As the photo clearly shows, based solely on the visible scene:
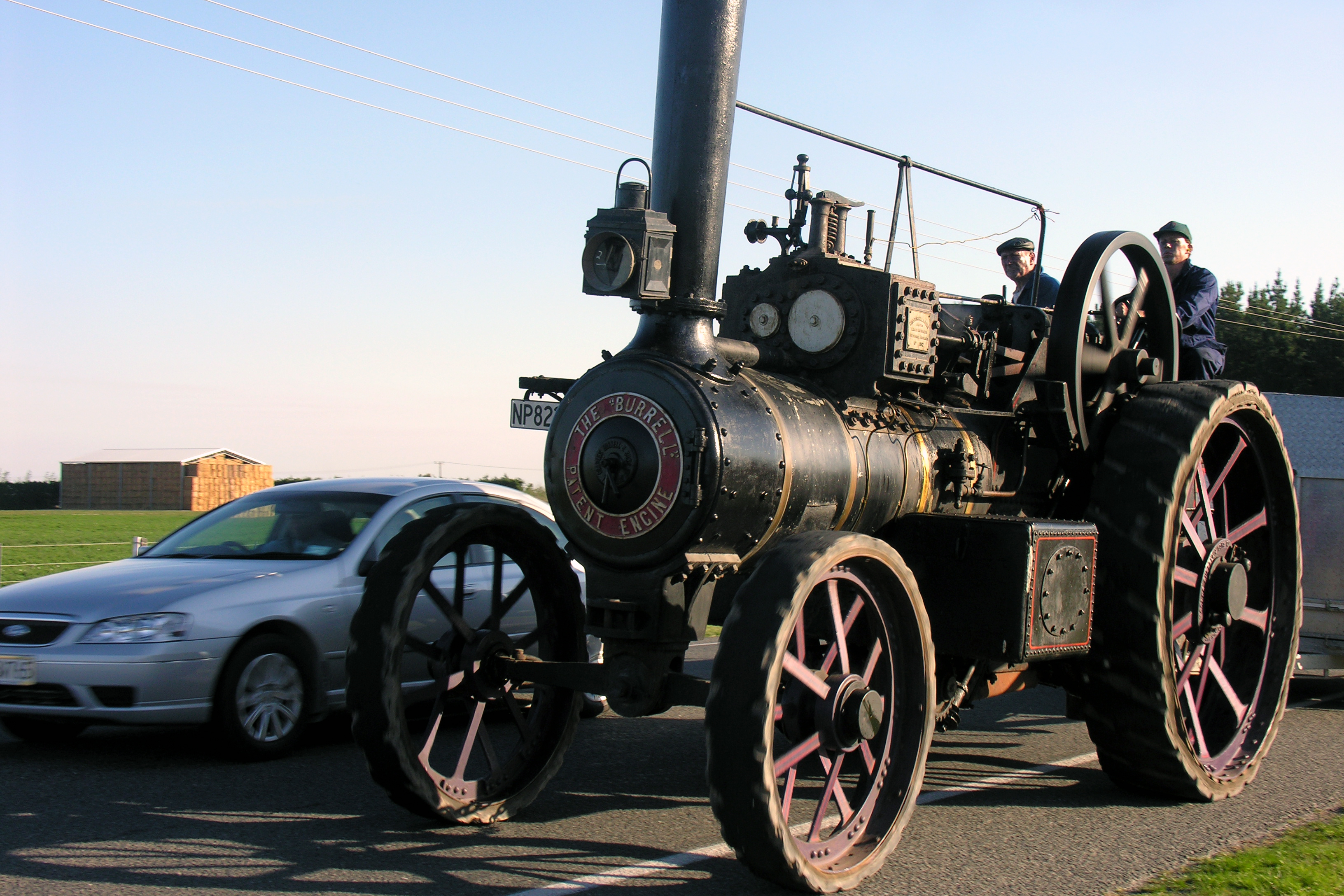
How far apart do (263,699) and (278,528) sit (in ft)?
4.17

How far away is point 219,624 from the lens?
6.52m

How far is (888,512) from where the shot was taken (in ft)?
18.9

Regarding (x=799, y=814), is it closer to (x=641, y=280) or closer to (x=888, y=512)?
(x=888, y=512)

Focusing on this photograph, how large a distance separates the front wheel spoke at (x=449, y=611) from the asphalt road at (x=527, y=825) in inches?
31.0

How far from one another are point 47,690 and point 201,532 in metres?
1.70

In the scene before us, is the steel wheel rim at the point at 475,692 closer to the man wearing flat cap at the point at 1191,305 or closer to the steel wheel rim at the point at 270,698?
the steel wheel rim at the point at 270,698

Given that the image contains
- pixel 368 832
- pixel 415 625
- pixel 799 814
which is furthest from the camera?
pixel 415 625

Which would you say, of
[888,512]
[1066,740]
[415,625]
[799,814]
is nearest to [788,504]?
[888,512]

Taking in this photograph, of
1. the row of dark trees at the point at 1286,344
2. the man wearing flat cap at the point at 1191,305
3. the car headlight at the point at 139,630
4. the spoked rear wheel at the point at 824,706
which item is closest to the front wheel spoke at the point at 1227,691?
the man wearing flat cap at the point at 1191,305

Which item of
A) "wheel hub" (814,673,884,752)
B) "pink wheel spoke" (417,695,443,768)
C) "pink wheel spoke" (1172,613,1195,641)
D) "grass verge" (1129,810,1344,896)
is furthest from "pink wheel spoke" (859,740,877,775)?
"pink wheel spoke" (1172,613,1195,641)

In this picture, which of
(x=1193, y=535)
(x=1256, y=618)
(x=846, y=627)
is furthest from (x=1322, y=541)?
(x=846, y=627)

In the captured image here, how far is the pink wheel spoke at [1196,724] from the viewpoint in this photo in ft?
20.4

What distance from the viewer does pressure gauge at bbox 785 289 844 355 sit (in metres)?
5.79

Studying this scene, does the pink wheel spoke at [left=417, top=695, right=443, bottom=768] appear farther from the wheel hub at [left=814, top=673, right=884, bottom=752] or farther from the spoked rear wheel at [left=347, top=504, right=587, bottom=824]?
the wheel hub at [left=814, top=673, right=884, bottom=752]
